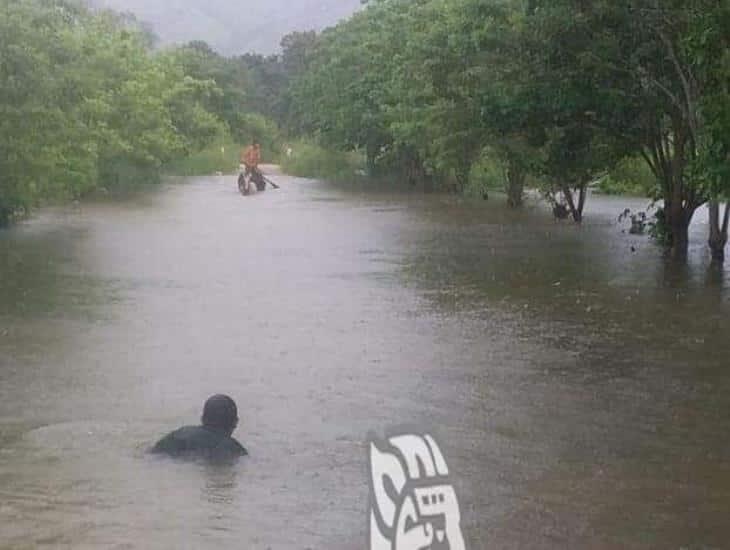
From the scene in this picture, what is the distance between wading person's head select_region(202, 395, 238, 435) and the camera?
9109 mm

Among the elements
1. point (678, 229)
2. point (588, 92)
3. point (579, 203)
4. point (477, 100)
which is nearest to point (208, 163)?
point (579, 203)

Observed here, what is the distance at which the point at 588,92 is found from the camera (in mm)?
20891

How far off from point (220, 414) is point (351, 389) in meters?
2.65

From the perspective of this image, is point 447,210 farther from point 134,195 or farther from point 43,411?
point 43,411

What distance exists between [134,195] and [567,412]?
120 ft

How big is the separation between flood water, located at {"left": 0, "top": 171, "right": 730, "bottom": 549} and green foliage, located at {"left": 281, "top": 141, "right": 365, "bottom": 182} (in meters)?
39.8

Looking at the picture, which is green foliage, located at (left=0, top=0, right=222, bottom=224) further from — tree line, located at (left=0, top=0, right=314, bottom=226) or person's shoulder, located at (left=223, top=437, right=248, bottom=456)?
person's shoulder, located at (left=223, top=437, right=248, bottom=456)

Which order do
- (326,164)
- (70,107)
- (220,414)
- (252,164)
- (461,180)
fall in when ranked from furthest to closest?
(326,164) → (252,164) → (461,180) → (70,107) → (220,414)

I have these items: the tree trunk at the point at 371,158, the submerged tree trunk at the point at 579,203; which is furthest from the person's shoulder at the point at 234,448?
the tree trunk at the point at 371,158

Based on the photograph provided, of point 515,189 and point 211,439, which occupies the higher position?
point 515,189

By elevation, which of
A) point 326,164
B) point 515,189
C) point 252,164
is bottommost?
point 515,189

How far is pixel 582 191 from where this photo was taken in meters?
32.5

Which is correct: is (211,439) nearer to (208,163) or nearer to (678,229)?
(678,229)

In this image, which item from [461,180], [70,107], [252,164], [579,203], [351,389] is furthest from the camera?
[252,164]
